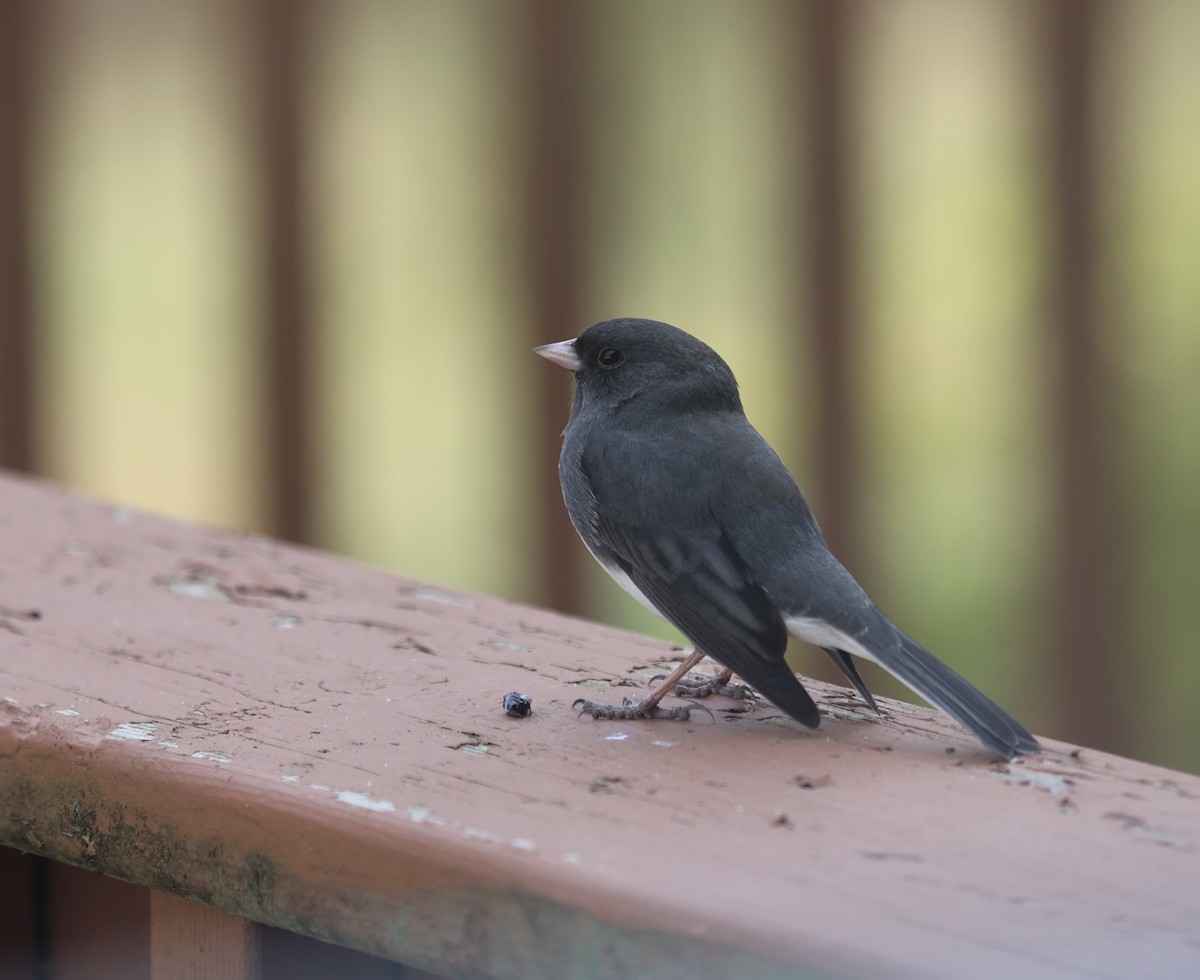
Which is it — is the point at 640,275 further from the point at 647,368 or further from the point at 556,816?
the point at 556,816

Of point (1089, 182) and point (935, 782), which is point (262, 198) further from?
point (935, 782)

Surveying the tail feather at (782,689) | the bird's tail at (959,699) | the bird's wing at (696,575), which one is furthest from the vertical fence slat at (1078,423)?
the tail feather at (782,689)

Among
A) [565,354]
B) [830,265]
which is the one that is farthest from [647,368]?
[830,265]

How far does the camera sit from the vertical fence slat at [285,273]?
11.9 ft

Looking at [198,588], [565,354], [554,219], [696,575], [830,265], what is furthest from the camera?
[554,219]

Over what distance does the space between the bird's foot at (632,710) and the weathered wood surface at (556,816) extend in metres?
0.02

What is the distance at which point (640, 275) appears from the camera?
3588 millimetres

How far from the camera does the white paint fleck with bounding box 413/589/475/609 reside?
189 centimetres

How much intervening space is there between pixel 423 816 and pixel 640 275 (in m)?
2.71

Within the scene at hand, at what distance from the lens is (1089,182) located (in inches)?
130

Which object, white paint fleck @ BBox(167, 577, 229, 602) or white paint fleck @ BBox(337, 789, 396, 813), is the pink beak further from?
white paint fleck @ BBox(337, 789, 396, 813)

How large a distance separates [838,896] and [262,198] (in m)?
3.15

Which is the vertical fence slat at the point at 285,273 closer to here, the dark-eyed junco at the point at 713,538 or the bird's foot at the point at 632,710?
the dark-eyed junco at the point at 713,538

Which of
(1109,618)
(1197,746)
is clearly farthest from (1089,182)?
(1197,746)
